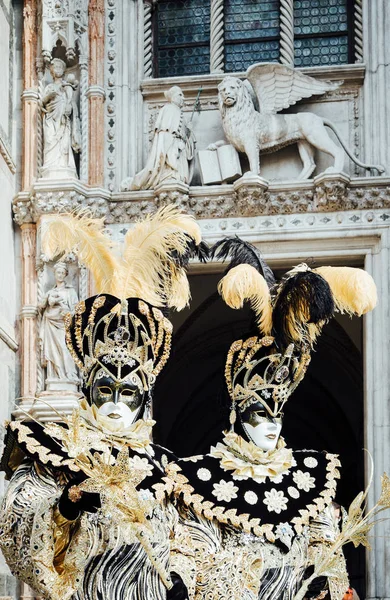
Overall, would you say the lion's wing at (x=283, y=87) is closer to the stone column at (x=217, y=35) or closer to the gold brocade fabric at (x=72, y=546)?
the stone column at (x=217, y=35)

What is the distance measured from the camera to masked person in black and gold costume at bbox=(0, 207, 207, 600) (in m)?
6.44

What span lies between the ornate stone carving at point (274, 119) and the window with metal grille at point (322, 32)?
53 centimetres

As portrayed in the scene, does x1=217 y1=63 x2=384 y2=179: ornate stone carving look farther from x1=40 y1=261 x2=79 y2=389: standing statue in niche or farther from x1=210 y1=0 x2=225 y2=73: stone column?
x1=40 y1=261 x2=79 y2=389: standing statue in niche

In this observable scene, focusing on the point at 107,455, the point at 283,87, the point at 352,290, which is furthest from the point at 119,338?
the point at 283,87

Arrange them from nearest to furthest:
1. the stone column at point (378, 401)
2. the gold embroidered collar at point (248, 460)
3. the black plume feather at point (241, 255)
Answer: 1. the gold embroidered collar at point (248, 460)
2. the black plume feather at point (241, 255)
3. the stone column at point (378, 401)

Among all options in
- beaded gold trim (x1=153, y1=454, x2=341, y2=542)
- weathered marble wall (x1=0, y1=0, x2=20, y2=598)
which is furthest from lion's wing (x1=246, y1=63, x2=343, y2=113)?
beaded gold trim (x1=153, y1=454, x2=341, y2=542)

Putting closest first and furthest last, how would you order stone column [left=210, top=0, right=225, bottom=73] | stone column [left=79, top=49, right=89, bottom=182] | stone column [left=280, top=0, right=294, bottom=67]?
stone column [left=79, top=49, right=89, bottom=182] < stone column [left=280, top=0, right=294, bottom=67] < stone column [left=210, top=0, right=225, bottom=73]

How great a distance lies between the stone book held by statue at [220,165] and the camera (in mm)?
12578

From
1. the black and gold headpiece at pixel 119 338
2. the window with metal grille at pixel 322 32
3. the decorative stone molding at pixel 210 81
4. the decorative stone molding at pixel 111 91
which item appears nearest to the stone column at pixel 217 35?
the decorative stone molding at pixel 210 81

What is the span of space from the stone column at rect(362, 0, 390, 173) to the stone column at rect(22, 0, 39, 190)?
2.85m

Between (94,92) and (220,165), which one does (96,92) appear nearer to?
(94,92)

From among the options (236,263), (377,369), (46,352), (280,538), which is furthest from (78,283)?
(280,538)

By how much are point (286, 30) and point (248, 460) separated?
258 inches

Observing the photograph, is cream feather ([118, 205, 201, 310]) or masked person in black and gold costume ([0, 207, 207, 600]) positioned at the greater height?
cream feather ([118, 205, 201, 310])
